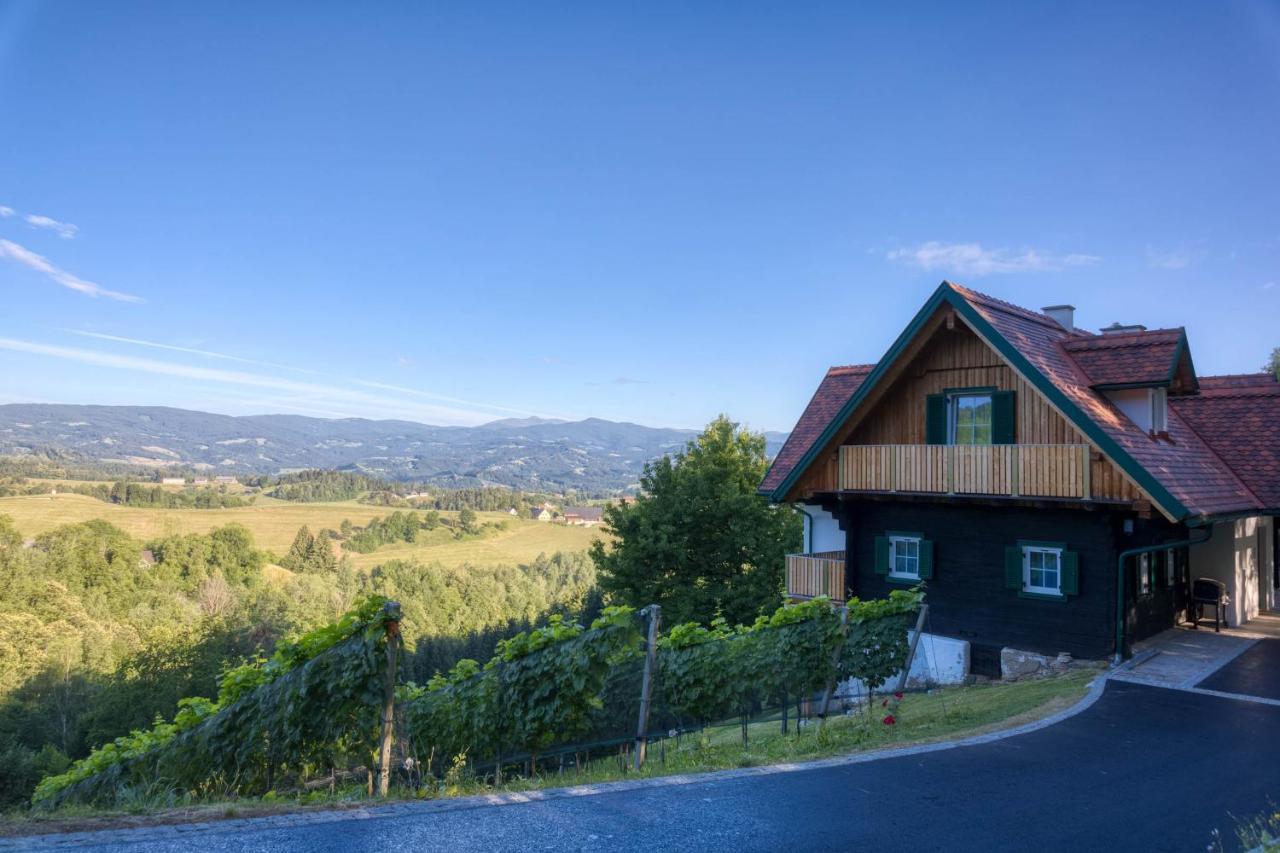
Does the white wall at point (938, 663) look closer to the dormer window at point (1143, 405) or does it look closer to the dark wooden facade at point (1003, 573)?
the dark wooden facade at point (1003, 573)

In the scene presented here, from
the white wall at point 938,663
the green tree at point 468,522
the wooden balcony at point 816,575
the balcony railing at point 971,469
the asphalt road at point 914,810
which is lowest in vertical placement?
the green tree at point 468,522

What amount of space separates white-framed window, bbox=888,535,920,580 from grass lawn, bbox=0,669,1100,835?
301cm

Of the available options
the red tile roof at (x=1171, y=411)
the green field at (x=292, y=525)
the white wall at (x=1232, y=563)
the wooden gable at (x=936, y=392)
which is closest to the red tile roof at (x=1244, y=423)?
the red tile roof at (x=1171, y=411)

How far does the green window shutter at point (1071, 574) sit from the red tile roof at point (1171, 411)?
7.66 ft

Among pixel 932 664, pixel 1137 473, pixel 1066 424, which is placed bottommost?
pixel 932 664

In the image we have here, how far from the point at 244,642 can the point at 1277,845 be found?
6047cm

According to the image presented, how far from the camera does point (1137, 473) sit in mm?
13883

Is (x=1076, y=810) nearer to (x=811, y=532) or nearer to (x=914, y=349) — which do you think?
(x=914, y=349)

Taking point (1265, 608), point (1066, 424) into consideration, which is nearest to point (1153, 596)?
point (1066, 424)

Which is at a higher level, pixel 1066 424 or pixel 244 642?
pixel 1066 424

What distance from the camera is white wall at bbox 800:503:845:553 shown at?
21969mm

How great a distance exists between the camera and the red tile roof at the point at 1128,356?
51.3 ft

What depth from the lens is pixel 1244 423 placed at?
18.9 metres

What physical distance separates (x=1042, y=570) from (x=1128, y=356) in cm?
484
